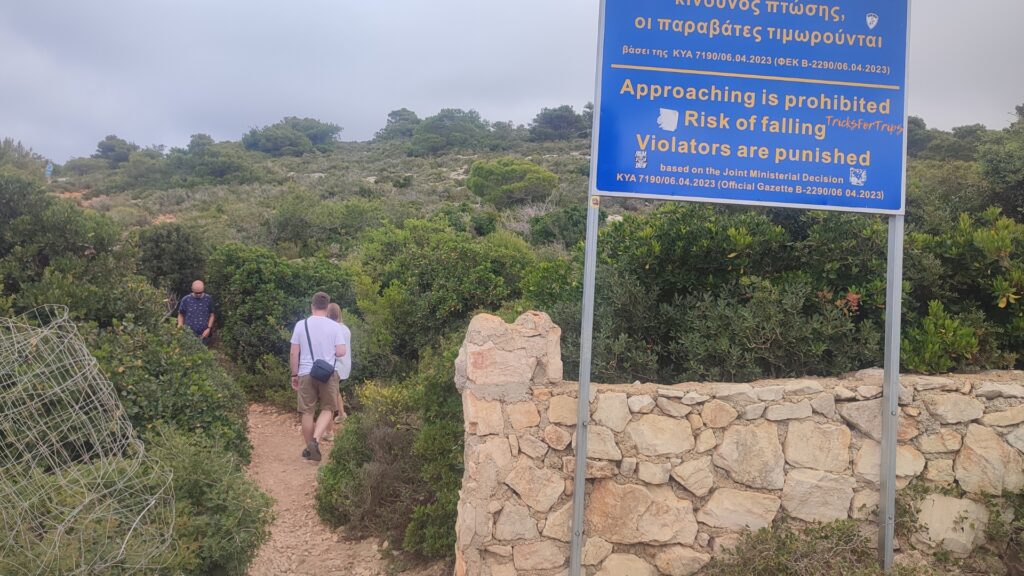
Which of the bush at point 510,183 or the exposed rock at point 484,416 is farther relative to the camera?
the bush at point 510,183

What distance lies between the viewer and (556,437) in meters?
3.48

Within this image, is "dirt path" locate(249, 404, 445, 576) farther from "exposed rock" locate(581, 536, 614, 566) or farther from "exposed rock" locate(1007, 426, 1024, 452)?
"exposed rock" locate(1007, 426, 1024, 452)

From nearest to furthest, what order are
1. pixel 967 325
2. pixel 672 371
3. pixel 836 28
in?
pixel 836 28 → pixel 967 325 → pixel 672 371

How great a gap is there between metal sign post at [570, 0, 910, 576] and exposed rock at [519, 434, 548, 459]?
0.22m

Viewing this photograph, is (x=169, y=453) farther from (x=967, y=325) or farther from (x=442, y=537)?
(x=967, y=325)

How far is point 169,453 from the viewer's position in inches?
160

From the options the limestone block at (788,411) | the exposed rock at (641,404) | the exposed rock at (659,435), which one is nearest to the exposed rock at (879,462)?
the limestone block at (788,411)

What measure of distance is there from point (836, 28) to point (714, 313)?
5.59 feet

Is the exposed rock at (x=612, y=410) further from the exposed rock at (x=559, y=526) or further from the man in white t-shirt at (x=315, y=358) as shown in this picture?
the man in white t-shirt at (x=315, y=358)

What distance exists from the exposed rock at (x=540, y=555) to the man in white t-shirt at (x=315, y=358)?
3.39m

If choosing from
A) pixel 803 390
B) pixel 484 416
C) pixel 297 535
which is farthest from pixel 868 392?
pixel 297 535

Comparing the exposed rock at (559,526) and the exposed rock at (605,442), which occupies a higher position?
the exposed rock at (605,442)

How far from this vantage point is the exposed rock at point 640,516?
137 inches

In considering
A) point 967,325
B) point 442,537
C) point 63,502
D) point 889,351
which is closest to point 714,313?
point 889,351
